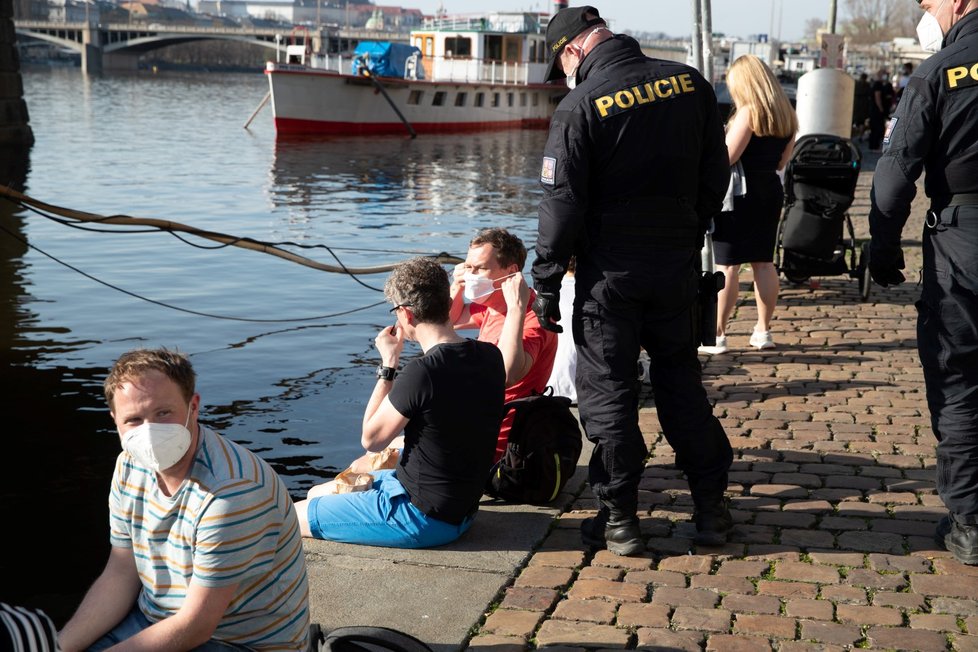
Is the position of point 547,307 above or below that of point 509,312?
above

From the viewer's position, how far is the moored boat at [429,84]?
41.6 m

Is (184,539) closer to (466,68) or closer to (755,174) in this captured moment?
(755,174)

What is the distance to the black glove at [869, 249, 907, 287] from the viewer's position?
4363 mm

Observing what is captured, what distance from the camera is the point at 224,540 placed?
9.29 feet

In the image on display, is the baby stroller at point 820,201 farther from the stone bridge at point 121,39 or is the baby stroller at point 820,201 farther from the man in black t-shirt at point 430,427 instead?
the stone bridge at point 121,39

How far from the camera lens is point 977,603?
3.90 meters

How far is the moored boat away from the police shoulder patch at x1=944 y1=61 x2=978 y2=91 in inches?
1485

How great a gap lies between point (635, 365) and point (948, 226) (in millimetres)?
1218

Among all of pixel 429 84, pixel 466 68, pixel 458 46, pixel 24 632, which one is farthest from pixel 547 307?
pixel 458 46

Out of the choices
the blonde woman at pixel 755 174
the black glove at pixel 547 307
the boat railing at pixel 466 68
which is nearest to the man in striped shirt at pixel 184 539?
the black glove at pixel 547 307

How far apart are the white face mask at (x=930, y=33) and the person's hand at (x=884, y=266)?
2.68 ft

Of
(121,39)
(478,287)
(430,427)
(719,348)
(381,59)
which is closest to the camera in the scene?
(430,427)

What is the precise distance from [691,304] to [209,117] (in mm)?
46838

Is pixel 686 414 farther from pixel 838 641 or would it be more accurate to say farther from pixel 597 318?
pixel 838 641
